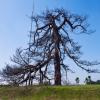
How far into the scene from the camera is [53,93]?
15930 millimetres

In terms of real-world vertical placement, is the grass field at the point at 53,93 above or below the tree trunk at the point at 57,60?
below

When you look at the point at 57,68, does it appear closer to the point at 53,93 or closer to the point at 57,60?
the point at 57,60

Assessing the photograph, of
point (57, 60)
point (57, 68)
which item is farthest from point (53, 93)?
point (57, 60)

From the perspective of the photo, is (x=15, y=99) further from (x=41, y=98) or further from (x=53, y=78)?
(x=53, y=78)

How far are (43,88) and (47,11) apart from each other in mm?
9602

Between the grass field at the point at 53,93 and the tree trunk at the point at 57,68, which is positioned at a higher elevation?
the tree trunk at the point at 57,68

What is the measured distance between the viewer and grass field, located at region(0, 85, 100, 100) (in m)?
15.0

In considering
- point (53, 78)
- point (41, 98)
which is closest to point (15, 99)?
point (41, 98)

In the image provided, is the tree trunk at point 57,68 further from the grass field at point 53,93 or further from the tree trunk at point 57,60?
the grass field at point 53,93

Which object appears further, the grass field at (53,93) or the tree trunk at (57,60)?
the tree trunk at (57,60)

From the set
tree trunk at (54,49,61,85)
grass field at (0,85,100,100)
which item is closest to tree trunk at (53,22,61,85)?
tree trunk at (54,49,61,85)

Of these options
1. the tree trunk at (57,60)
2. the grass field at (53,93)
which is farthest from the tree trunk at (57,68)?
the grass field at (53,93)

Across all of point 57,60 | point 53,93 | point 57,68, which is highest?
point 57,60

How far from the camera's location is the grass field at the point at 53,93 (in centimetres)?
1501
